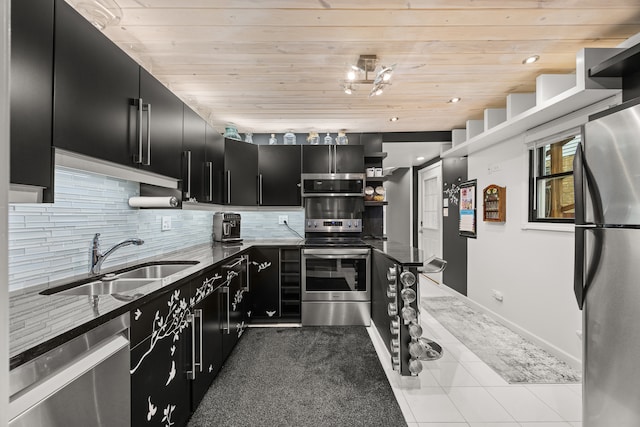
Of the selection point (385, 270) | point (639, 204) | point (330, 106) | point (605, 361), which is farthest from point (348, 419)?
point (330, 106)

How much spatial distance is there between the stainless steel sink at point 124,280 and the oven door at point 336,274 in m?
1.40

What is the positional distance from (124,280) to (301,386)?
1.38 m

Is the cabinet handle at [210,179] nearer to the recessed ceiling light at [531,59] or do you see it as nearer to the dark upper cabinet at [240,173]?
the dark upper cabinet at [240,173]

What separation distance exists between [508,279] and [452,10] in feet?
9.15

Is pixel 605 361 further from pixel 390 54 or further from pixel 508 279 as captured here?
pixel 390 54

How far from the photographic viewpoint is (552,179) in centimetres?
269

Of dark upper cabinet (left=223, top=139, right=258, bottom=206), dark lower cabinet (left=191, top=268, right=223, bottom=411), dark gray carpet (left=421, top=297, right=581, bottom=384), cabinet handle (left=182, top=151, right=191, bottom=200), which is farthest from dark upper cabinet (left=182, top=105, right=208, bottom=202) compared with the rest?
dark gray carpet (left=421, top=297, right=581, bottom=384)

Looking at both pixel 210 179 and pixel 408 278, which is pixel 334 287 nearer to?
pixel 408 278

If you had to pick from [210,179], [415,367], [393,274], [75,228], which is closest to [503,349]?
[415,367]

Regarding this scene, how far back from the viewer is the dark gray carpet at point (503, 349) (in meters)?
2.15

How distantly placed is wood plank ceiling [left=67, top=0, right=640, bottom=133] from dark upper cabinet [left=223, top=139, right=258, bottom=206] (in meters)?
0.50

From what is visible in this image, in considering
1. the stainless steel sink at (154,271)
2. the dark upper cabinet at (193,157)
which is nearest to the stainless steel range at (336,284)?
the dark upper cabinet at (193,157)

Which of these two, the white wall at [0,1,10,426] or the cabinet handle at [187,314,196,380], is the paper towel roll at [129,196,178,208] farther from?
the white wall at [0,1,10,426]

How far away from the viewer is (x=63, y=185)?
1.42 meters
